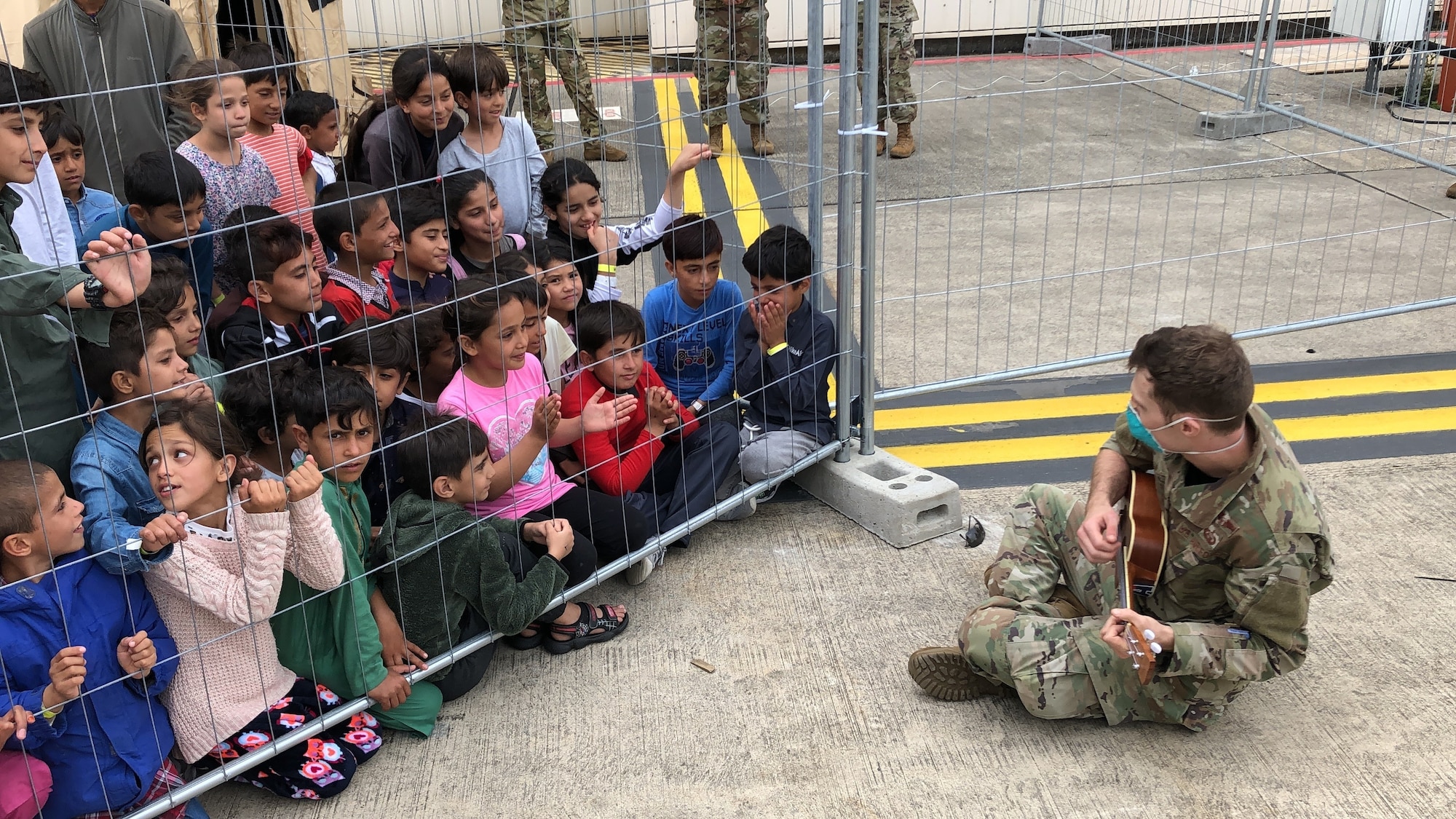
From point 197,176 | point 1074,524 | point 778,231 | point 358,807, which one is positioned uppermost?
point 197,176

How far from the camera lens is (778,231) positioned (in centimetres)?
380

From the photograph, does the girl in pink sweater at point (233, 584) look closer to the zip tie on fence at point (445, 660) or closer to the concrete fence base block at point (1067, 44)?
the zip tie on fence at point (445, 660)

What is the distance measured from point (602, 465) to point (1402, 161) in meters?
6.44

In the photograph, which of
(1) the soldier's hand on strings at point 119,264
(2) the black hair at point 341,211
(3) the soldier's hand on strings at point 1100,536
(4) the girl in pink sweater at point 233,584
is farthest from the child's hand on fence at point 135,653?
(3) the soldier's hand on strings at point 1100,536

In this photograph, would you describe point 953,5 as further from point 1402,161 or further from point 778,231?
point 778,231

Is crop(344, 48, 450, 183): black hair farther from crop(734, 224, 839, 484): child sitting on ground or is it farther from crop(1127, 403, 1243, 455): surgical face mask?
crop(1127, 403, 1243, 455): surgical face mask

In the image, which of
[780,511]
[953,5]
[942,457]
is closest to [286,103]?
[780,511]

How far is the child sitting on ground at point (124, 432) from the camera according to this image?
249 centimetres

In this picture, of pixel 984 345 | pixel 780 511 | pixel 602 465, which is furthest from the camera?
pixel 984 345

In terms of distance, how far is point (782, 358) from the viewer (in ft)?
12.7

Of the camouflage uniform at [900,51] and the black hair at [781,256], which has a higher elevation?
the camouflage uniform at [900,51]

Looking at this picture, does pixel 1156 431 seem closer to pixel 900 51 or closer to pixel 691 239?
pixel 691 239

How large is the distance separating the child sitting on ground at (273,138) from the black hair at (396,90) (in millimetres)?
190

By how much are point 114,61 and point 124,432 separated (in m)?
2.79
